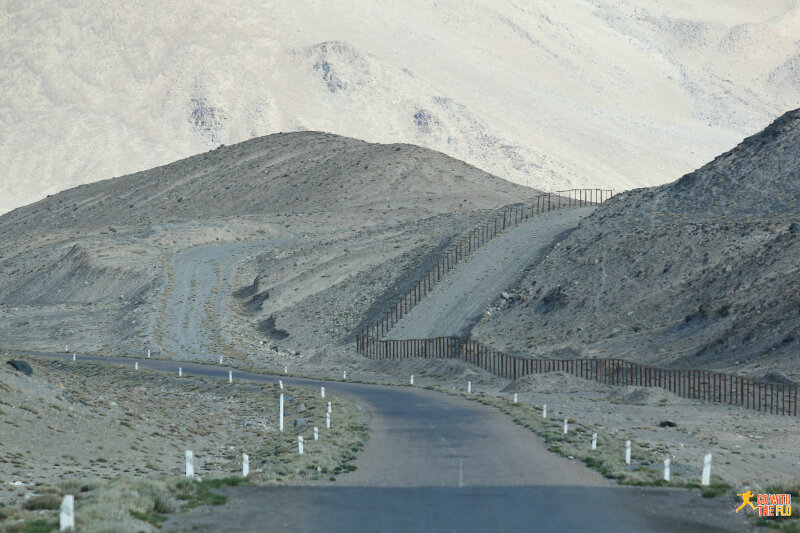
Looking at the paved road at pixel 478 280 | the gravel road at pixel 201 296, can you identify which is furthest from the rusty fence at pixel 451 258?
the gravel road at pixel 201 296

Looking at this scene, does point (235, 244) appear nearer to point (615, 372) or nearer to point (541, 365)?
point (541, 365)

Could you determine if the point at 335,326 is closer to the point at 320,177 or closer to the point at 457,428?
the point at 457,428

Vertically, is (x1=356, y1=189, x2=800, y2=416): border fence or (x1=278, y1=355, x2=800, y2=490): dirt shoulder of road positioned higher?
(x1=356, y1=189, x2=800, y2=416): border fence

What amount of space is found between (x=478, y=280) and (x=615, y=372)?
2412 centimetres

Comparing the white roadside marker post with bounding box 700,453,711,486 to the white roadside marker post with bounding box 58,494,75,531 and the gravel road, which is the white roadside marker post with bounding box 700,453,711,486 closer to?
the white roadside marker post with bounding box 58,494,75,531

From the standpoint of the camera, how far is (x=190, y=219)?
124562 millimetres

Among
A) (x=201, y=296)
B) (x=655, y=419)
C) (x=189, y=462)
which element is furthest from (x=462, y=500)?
(x=201, y=296)

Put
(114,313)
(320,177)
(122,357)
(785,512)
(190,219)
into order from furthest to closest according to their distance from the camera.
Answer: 1. (320,177)
2. (190,219)
3. (114,313)
4. (122,357)
5. (785,512)

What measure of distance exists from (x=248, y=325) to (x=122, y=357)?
14069mm

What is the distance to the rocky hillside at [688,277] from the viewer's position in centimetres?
5316

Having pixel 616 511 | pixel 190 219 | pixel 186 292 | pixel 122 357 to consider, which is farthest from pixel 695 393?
pixel 190 219

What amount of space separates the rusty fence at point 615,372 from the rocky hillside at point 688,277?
7.29ft

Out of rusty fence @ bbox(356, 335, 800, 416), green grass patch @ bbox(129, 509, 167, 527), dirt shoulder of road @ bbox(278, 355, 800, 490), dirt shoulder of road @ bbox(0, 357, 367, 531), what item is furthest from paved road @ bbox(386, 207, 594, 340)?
green grass patch @ bbox(129, 509, 167, 527)

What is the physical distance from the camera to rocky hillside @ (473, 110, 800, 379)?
53156mm
